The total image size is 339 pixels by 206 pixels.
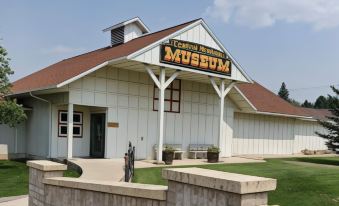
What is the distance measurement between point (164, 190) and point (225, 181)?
4.47 feet

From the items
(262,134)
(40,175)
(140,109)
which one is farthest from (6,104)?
(262,134)

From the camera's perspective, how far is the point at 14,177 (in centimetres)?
1540

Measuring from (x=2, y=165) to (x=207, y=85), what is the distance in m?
11.2

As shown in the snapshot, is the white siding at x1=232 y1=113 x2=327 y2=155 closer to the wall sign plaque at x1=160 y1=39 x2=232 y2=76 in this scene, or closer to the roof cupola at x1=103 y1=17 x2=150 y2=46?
the wall sign plaque at x1=160 y1=39 x2=232 y2=76

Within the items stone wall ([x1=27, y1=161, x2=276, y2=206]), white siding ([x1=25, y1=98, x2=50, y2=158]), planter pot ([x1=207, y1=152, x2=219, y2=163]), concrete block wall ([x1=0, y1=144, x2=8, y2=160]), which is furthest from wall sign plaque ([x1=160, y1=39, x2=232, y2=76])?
stone wall ([x1=27, y1=161, x2=276, y2=206])

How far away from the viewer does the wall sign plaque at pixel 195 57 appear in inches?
734

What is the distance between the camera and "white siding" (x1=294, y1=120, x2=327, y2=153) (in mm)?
30688

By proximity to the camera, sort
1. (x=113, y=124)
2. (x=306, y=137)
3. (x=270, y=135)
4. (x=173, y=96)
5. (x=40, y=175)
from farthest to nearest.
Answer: (x=306, y=137), (x=270, y=135), (x=173, y=96), (x=113, y=124), (x=40, y=175)

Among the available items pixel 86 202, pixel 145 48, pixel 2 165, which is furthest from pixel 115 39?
pixel 86 202

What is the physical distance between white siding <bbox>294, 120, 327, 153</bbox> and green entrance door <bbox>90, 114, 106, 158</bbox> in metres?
16.0

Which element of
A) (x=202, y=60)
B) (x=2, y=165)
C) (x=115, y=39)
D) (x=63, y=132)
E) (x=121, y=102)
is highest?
(x=115, y=39)

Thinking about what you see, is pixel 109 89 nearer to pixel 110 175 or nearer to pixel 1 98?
pixel 1 98

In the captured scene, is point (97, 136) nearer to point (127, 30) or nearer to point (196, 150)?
point (196, 150)

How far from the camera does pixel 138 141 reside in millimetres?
20500
